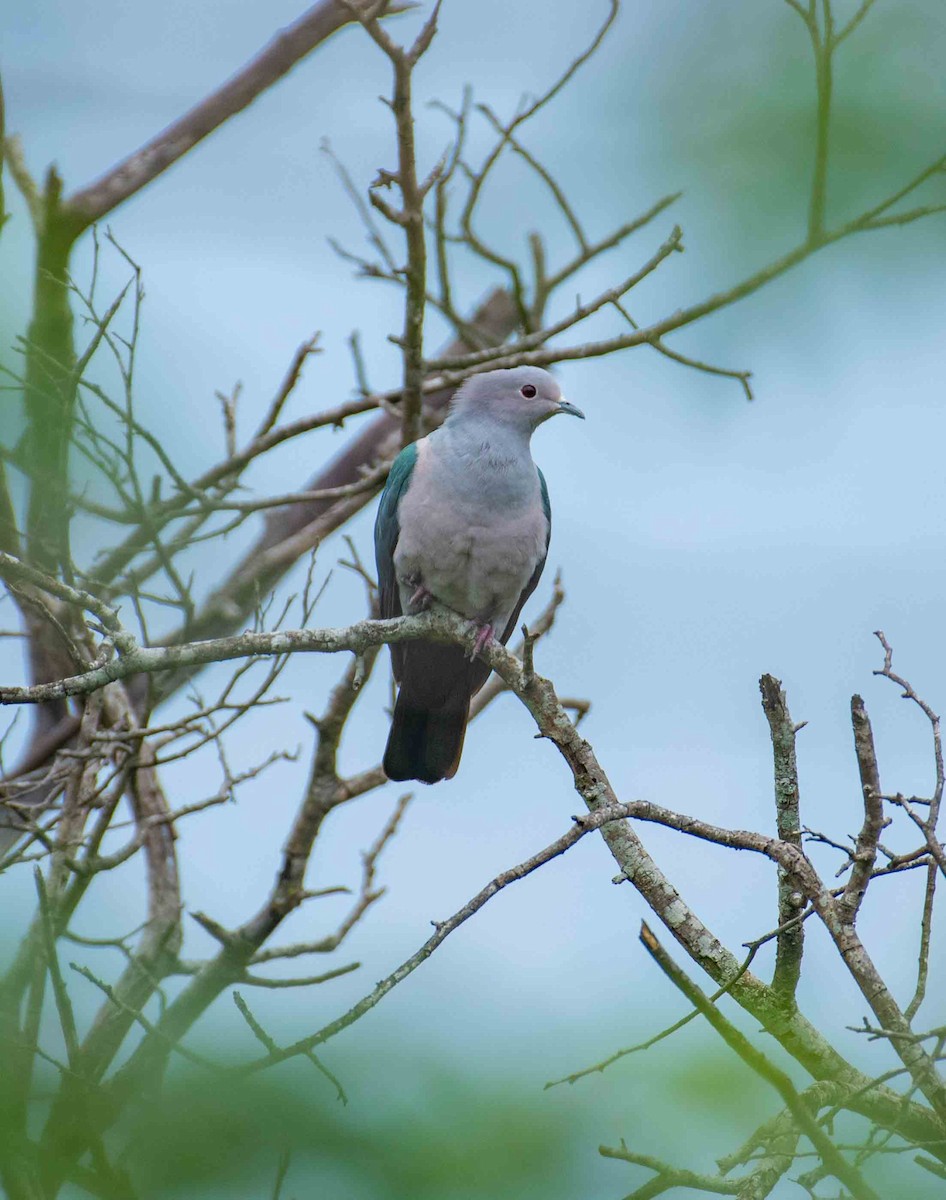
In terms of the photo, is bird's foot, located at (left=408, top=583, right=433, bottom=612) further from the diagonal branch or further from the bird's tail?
the diagonal branch

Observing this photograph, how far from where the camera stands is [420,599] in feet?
A: 17.8

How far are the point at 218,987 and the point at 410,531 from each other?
6.58ft

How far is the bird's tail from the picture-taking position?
5.76 m

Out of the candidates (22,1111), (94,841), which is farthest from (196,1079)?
(94,841)

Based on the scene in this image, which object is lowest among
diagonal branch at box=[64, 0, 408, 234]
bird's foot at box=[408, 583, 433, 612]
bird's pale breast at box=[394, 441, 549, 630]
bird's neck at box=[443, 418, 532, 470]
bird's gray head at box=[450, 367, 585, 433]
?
bird's foot at box=[408, 583, 433, 612]

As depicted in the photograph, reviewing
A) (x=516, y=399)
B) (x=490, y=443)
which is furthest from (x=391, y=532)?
(x=516, y=399)

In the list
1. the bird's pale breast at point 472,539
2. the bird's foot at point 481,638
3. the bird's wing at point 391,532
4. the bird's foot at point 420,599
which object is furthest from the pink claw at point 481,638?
the bird's wing at point 391,532

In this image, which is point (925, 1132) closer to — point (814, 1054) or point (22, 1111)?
point (814, 1054)

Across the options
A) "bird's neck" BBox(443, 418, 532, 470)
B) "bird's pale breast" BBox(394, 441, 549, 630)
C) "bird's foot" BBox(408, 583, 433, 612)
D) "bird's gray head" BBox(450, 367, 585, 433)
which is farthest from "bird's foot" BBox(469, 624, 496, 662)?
"bird's gray head" BBox(450, 367, 585, 433)

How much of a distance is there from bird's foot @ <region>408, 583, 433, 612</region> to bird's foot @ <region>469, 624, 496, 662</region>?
0.86ft

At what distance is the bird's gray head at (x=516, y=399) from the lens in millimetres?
5668

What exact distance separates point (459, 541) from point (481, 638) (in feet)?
1.30

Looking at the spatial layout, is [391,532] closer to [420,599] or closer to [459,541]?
[420,599]

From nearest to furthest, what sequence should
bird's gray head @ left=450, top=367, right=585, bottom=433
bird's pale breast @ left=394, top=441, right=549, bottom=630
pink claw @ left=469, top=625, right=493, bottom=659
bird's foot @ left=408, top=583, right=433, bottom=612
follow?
pink claw @ left=469, top=625, right=493, bottom=659 → bird's pale breast @ left=394, top=441, right=549, bottom=630 → bird's foot @ left=408, top=583, right=433, bottom=612 → bird's gray head @ left=450, top=367, right=585, bottom=433
